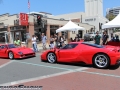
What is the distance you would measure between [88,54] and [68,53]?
1.13 m

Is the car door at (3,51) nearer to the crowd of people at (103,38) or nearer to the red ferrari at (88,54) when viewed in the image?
the red ferrari at (88,54)

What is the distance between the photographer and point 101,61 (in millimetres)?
7871

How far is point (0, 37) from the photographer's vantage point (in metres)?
27.7

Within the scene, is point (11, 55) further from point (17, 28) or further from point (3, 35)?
point (3, 35)

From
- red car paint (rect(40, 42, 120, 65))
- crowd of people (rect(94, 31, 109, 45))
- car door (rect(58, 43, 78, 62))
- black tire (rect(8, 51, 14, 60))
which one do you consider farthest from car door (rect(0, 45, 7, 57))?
crowd of people (rect(94, 31, 109, 45))

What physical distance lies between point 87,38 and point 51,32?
7.69 metres

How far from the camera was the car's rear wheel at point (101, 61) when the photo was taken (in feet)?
25.3

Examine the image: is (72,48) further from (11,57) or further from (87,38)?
(87,38)

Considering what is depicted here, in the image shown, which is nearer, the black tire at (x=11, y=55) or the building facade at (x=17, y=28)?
the black tire at (x=11, y=55)

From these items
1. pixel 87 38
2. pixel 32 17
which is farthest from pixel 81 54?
pixel 87 38

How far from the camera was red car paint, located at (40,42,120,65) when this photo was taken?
7610 millimetres

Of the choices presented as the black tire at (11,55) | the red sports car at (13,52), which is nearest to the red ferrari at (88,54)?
the red sports car at (13,52)

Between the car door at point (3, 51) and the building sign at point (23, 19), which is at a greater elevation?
the building sign at point (23, 19)

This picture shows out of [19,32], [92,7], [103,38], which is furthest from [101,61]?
[92,7]
